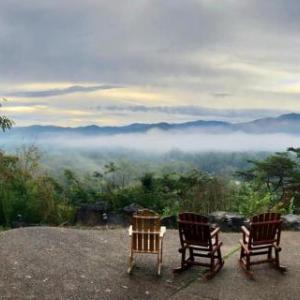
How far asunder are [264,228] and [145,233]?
5.26 feet

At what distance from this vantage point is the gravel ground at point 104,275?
687 cm

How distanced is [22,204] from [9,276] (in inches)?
190

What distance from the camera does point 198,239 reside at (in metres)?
7.81

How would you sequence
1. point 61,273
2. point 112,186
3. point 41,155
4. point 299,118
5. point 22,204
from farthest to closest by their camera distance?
point 299,118 < point 112,186 < point 41,155 < point 22,204 < point 61,273

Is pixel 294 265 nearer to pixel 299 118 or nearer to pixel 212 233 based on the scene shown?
pixel 212 233

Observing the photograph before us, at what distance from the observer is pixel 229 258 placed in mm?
8742

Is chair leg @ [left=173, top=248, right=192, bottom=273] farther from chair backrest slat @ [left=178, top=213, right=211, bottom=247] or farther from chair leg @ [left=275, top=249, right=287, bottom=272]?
chair leg @ [left=275, top=249, right=287, bottom=272]

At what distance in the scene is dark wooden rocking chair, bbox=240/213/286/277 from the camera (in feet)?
25.3

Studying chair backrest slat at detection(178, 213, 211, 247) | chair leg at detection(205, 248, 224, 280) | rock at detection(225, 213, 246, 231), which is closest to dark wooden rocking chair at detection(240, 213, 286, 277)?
chair leg at detection(205, 248, 224, 280)

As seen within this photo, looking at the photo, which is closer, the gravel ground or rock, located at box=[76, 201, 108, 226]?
the gravel ground

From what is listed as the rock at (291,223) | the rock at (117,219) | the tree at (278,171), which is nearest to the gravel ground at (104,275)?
the rock at (291,223)

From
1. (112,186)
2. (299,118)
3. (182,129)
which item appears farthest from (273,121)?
(112,186)

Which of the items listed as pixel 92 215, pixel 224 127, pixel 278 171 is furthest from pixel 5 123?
pixel 224 127

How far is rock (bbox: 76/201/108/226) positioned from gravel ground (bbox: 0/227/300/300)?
8.64 ft
